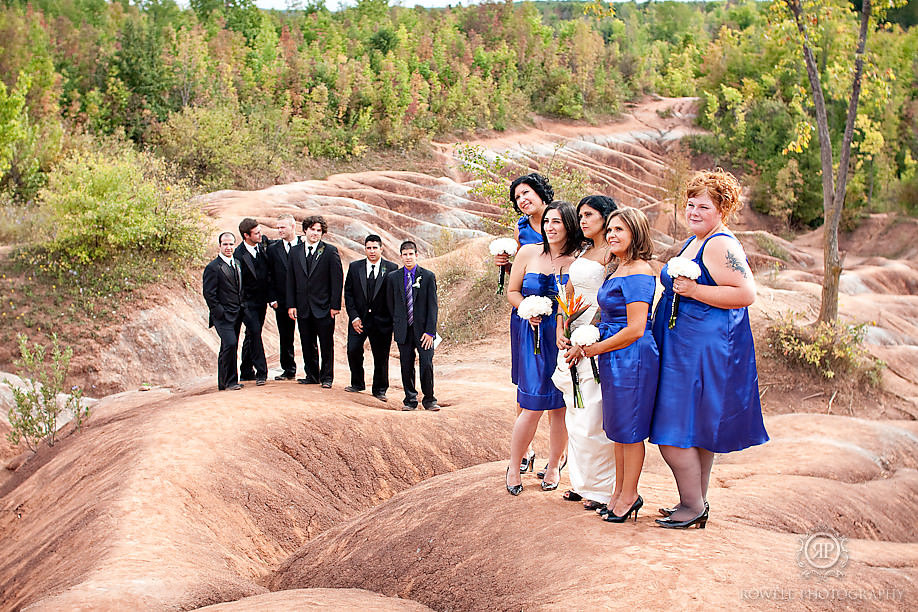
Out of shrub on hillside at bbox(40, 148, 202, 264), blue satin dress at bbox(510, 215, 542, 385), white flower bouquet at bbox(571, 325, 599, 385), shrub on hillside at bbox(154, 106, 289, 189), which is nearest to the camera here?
white flower bouquet at bbox(571, 325, 599, 385)

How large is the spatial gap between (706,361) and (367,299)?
16.5 ft

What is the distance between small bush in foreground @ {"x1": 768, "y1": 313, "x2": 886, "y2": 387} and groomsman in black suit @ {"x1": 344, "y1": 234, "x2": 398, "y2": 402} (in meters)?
6.65

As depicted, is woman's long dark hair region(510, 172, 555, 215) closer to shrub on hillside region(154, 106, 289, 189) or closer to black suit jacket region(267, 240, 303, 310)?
black suit jacket region(267, 240, 303, 310)

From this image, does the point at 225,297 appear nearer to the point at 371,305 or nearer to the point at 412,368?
the point at 371,305

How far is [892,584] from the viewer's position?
3920 mm

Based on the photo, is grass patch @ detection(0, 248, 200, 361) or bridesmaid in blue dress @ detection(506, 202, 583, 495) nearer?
bridesmaid in blue dress @ detection(506, 202, 583, 495)

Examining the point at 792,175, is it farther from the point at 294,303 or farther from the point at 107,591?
the point at 107,591

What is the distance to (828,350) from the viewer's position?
12188mm

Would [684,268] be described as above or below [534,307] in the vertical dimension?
above

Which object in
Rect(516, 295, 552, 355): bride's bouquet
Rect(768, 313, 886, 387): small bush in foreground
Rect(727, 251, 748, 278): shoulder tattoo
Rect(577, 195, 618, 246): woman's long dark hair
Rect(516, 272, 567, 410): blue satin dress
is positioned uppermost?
Rect(577, 195, 618, 246): woman's long dark hair

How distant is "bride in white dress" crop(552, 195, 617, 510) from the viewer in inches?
191

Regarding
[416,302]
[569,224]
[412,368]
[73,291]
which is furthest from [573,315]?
[73,291]

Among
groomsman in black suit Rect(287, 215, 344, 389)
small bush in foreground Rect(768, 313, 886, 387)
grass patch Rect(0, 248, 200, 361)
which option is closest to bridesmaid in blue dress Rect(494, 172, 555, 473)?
groomsman in black suit Rect(287, 215, 344, 389)

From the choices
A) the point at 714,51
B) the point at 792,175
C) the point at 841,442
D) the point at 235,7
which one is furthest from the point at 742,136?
the point at 841,442
